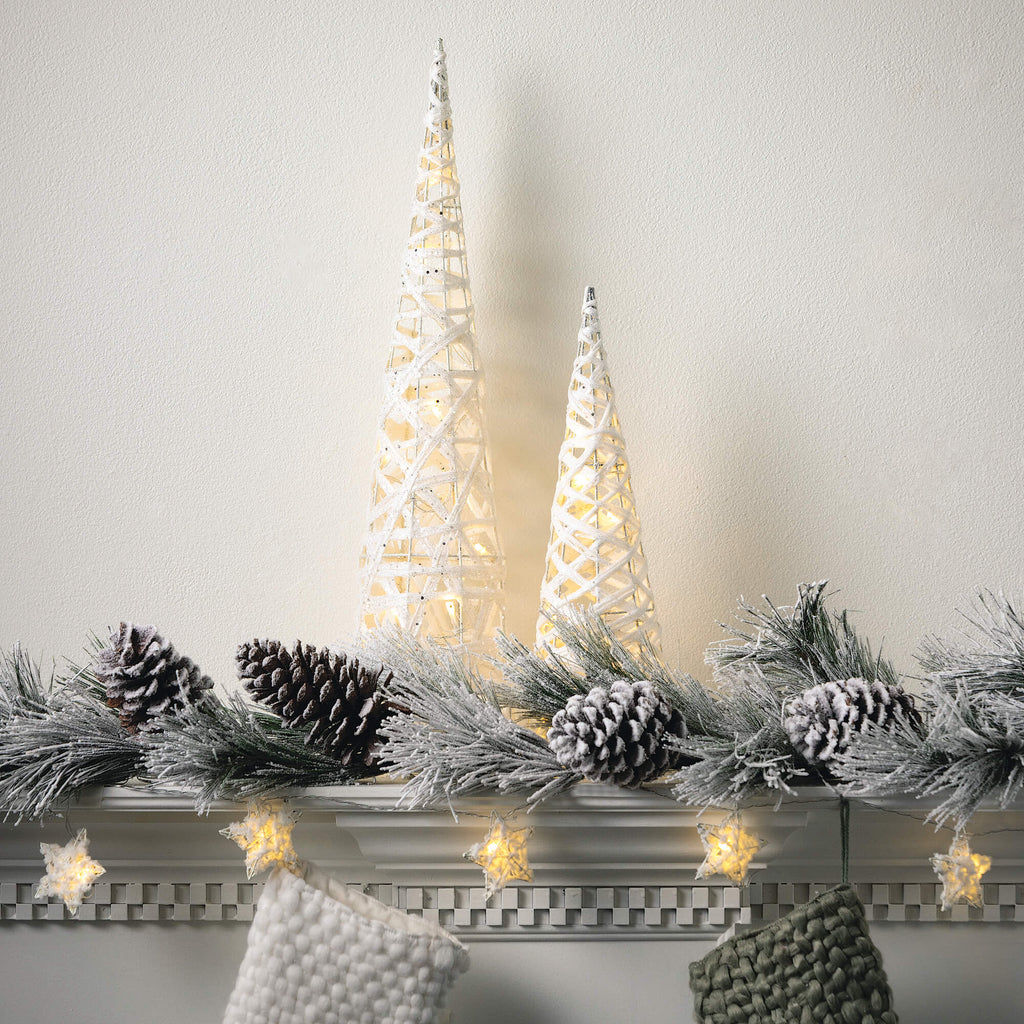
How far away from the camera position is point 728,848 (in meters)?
0.70

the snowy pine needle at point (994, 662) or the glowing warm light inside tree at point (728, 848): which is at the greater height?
the snowy pine needle at point (994, 662)

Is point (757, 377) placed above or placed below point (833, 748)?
above

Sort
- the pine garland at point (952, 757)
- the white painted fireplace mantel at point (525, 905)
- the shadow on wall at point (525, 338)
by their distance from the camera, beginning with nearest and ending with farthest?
the pine garland at point (952, 757) → the white painted fireplace mantel at point (525, 905) → the shadow on wall at point (525, 338)

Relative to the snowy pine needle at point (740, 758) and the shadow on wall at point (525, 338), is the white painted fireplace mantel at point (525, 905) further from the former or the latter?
the shadow on wall at point (525, 338)

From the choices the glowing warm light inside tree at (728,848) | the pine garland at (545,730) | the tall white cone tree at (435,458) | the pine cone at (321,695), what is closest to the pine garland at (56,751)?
the pine garland at (545,730)

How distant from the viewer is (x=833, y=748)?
2.21ft

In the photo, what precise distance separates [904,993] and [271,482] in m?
0.77

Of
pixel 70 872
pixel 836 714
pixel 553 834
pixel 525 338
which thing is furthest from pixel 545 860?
pixel 525 338

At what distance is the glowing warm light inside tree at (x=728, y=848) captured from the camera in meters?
0.70

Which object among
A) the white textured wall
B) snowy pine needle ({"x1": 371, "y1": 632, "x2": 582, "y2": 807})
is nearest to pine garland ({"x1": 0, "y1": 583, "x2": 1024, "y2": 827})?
snowy pine needle ({"x1": 371, "y1": 632, "x2": 582, "y2": 807})

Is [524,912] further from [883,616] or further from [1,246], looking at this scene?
[1,246]

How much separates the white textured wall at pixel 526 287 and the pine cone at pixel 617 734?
280mm

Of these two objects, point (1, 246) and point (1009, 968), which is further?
point (1, 246)

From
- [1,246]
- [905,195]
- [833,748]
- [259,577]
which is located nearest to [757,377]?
[905,195]
